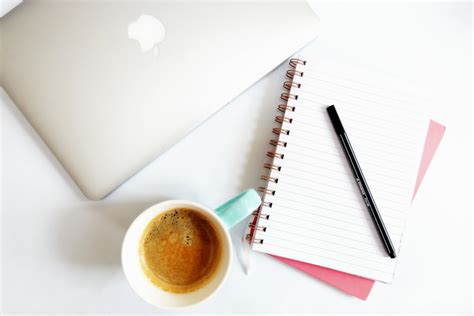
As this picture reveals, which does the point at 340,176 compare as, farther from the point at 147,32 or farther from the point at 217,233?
the point at 147,32

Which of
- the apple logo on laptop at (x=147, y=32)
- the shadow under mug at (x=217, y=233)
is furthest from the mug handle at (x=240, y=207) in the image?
the apple logo on laptop at (x=147, y=32)

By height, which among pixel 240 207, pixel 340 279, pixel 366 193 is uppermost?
pixel 240 207

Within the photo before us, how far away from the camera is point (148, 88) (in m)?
0.60

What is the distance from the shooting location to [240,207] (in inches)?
22.5

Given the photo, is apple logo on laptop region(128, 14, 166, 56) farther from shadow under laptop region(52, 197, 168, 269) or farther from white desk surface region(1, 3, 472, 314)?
shadow under laptop region(52, 197, 168, 269)

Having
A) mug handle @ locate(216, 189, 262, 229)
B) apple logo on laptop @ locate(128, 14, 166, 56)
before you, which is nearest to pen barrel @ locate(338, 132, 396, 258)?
mug handle @ locate(216, 189, 262, 229)

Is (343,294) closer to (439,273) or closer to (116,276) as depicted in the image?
(439,273)

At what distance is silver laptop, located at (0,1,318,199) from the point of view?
1.91 ft

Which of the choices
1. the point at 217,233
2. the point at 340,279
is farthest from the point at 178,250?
the point at 340,279

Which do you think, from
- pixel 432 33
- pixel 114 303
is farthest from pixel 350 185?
pixel 114 303

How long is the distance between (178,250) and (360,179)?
1.08ft

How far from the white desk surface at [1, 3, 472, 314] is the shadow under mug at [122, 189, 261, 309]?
64mm

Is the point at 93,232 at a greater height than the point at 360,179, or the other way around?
the point at 93,232

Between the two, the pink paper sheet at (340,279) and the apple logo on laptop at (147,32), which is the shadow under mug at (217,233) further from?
the apple logo on laptop at (147,32)
